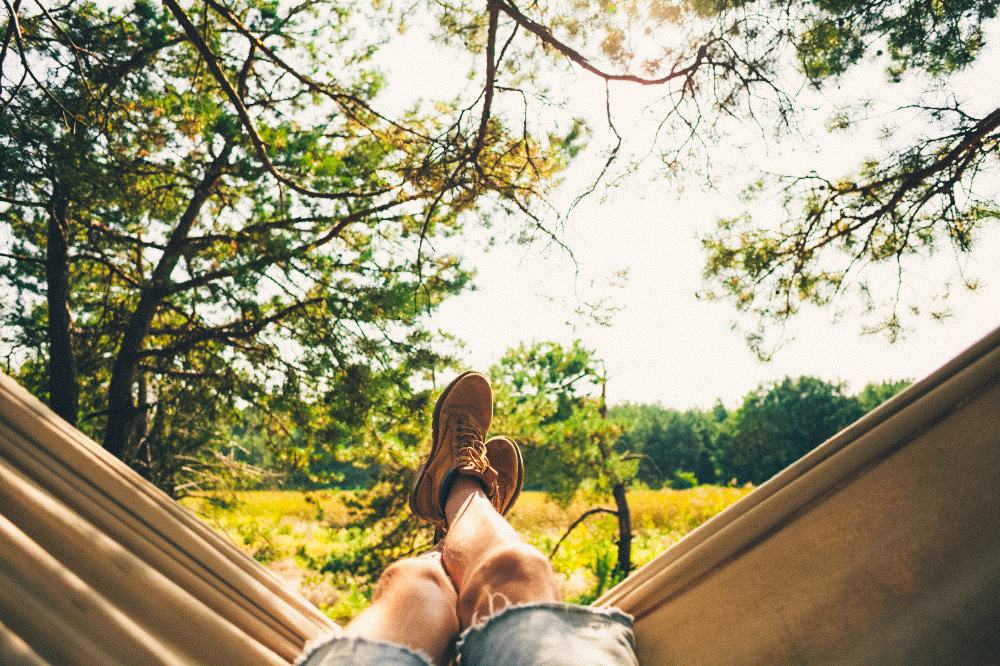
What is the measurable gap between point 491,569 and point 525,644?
0.63 feet

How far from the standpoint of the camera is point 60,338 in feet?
8.59

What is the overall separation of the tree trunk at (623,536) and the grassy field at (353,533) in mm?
129

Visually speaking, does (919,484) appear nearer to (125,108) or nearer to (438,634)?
(438,634)

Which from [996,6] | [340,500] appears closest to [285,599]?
[996,6]

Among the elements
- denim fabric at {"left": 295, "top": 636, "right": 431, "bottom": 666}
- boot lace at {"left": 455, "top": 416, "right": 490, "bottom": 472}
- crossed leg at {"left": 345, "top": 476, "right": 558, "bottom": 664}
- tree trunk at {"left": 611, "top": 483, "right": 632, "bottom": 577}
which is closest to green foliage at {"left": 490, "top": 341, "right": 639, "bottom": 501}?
tree trunk at {"left": 611, "top": 483, "right": 632, "bottom": 577}

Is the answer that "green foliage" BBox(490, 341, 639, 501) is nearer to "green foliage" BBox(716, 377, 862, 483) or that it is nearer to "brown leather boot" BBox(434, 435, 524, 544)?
"brown leather boot" BBox(434, 435, 524, 544)

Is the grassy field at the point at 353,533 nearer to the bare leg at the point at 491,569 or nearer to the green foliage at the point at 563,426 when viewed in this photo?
the green foliage at the point at 563,426

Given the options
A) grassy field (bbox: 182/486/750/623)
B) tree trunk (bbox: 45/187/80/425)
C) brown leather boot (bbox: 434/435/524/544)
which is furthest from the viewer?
grassy field (bbox: 182/486/750/623)

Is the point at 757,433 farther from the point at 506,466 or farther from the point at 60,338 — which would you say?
the point at 60,338

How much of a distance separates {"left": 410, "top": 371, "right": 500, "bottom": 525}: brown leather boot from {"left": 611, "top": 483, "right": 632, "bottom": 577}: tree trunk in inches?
109

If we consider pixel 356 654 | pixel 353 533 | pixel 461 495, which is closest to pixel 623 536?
pixel 353 533

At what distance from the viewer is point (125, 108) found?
2.24 meters

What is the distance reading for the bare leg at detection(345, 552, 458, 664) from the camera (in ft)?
2.27

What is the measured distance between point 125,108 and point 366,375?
167cm
